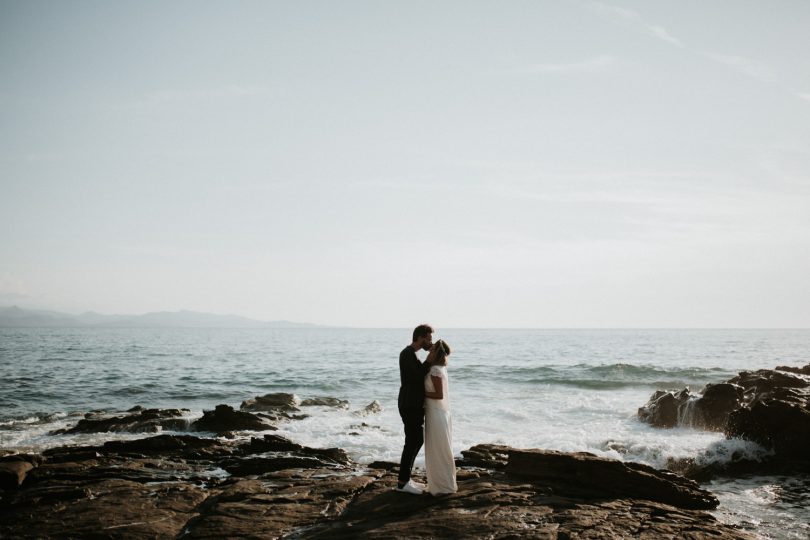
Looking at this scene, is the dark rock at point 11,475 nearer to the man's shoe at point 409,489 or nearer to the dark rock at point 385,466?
the dark rock at point 385,466

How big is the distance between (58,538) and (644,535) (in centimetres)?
831

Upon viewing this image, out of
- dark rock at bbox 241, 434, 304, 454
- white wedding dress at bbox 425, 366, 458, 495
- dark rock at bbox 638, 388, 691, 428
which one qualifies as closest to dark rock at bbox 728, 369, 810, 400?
dark rock at bbox 638, 388, 691, 428


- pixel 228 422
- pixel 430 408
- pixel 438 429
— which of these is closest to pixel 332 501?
pixel 438 429

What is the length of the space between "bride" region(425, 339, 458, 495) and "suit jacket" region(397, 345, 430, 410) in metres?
0.12

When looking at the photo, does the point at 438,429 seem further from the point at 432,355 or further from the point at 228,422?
the point at 228,422

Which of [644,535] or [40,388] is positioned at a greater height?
[644,535]

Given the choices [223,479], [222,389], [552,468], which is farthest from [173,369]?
[552,468]

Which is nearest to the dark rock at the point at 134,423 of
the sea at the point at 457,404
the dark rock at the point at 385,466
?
the sea at the point at 457,404

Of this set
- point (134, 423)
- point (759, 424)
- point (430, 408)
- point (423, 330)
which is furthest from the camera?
point (134, 423)

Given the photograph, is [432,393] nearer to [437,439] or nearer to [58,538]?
[437,439]

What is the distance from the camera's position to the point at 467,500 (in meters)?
8.52

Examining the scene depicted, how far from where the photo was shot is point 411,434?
8875 millimetres

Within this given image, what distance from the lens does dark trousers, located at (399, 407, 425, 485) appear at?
877 cm

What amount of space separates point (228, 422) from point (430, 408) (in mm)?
12837
